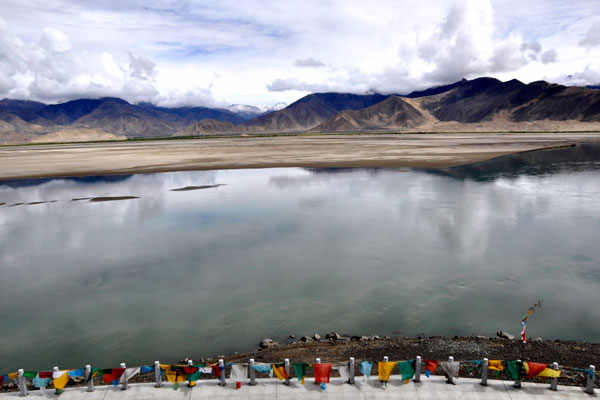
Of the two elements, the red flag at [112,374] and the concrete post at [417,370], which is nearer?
the red flag at [112,374]

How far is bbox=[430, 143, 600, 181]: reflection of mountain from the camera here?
5825 cm

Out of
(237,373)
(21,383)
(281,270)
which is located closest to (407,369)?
(237,373)

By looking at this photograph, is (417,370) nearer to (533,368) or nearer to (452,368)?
(452,368)

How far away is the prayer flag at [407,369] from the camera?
11562mm

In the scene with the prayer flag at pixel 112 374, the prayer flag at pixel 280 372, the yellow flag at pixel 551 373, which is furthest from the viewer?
the prayer flag at pixel 280 372

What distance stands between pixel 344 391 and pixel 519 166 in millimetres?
67145

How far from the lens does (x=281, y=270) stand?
2297 cm

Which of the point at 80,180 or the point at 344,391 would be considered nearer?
the point at 344,391

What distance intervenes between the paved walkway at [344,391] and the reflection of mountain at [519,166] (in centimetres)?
4636

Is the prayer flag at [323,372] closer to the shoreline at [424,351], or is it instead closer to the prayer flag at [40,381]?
the shoreline at [424,351]

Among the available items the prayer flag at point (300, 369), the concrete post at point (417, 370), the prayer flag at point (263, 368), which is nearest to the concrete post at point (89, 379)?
the prayer flag at point (263, 368)

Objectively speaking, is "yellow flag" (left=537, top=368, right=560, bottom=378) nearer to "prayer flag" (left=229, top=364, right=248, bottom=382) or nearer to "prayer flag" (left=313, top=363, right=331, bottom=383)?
"prayer flag" (left=313, top=363, right=331, bottom=383)

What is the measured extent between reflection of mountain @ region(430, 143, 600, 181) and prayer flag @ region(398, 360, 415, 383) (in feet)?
155

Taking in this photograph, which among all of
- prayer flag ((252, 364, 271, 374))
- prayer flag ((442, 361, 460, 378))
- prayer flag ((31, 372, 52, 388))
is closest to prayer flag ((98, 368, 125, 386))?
prayer flag ((31, 372, 52, 388))
